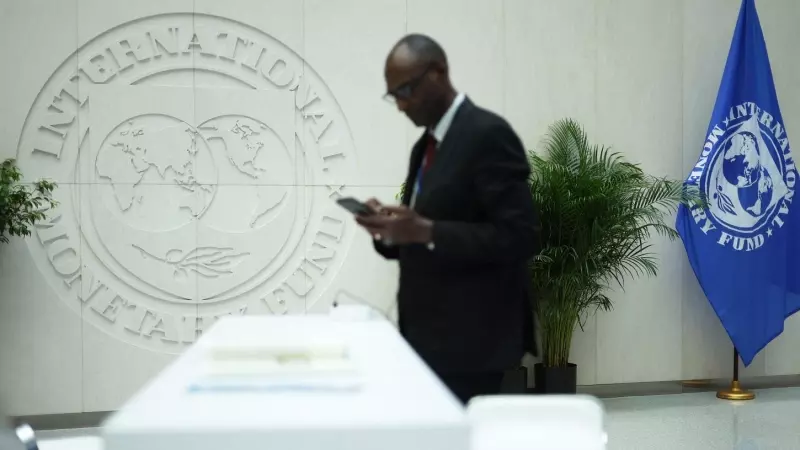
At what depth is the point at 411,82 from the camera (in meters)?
1.87

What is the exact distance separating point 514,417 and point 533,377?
148 inches

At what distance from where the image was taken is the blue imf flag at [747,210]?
513 cm

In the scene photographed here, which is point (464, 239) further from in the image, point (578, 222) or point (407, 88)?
point (578, 222)

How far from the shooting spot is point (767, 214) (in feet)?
17.2

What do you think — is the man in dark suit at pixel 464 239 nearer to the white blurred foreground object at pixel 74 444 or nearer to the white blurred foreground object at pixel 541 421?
the white blurred foreground object at pixel 541 421

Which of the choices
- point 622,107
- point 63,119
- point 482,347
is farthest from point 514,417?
point 622,107

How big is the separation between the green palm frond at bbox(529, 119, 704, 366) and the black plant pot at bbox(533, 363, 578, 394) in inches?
2.6

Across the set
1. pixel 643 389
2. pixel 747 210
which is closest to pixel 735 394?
pixel 643 389

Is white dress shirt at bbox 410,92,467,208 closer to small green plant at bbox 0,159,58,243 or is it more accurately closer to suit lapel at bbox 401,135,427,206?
suit lapel at bbox 401,135,427,206

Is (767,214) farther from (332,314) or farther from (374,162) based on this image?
(332,314)

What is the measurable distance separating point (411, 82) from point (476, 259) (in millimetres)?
499

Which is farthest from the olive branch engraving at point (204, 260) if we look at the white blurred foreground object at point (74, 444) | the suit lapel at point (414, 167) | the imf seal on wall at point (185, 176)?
the suit lapel at point (414, 167)

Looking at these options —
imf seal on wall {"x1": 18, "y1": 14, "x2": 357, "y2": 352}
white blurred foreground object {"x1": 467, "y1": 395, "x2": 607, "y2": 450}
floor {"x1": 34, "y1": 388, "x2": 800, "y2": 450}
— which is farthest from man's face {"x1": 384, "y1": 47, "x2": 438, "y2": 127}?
imf seal on wall {"x1": 18, "y1": 14, "x2": 357, "y2": 352}

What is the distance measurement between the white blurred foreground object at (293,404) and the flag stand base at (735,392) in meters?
4.59
